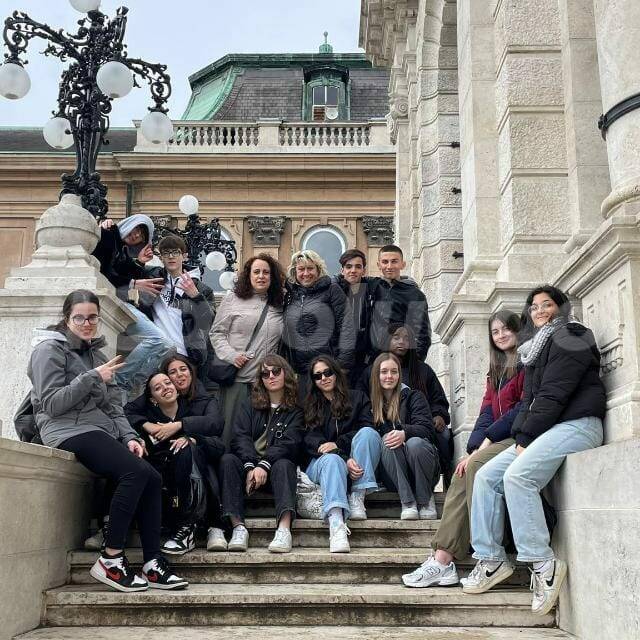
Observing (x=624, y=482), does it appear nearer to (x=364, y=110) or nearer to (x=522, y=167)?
(x=522, y=167)

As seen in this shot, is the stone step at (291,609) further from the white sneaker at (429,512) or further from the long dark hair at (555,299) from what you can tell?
the long dark hair at (555,299)

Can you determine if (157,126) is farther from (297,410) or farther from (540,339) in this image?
(540,339)

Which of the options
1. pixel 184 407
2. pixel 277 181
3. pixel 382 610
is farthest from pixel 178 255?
pixel 277 181

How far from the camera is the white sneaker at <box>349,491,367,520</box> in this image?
6.45m

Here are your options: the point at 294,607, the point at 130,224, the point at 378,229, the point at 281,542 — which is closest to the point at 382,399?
the point at 281,542

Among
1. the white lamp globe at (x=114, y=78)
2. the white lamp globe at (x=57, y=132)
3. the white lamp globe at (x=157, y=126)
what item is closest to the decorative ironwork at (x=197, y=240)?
the white lamp globe at (x=57, y=132)

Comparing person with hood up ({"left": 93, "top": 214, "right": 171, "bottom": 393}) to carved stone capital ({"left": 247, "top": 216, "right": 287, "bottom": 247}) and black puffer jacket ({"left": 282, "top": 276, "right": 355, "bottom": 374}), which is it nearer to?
black puffer jacket ({"left": 282, "top": 276, "right": 355, "bottom": 374})

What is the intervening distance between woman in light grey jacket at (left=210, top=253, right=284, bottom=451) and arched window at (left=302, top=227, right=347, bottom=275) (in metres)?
24.0

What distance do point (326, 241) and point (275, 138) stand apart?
13.8 ft

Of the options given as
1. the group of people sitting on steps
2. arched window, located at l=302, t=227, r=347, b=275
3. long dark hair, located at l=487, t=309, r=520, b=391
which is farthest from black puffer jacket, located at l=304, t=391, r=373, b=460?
arched window, located at l=302, t=227, r=347, b=275

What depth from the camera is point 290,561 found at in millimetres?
5754

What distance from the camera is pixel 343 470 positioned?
6406 millimetres

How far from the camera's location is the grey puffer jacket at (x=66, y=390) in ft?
18.0

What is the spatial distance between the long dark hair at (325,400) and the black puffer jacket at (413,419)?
0.32m
